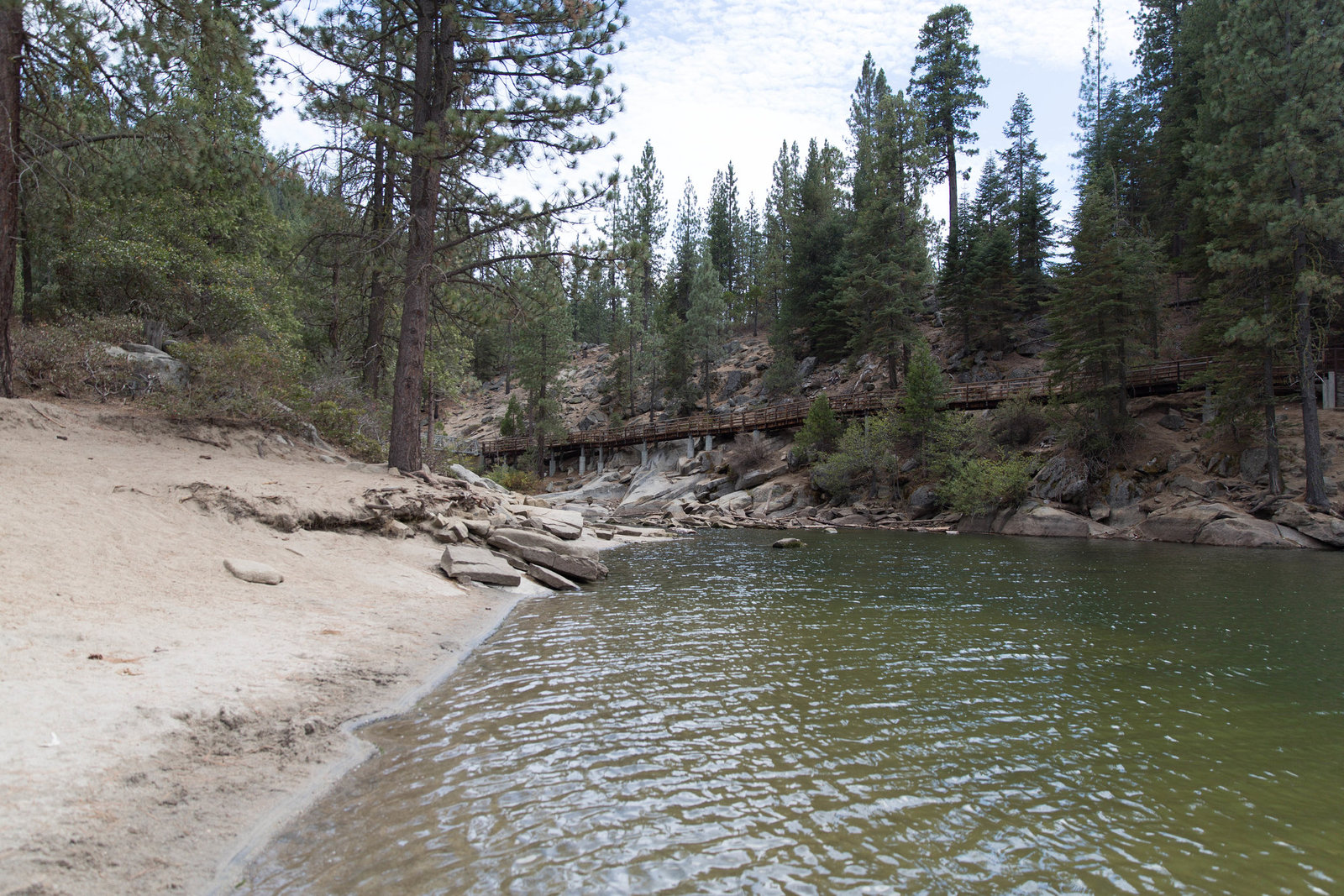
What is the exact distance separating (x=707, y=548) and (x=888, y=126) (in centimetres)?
3636

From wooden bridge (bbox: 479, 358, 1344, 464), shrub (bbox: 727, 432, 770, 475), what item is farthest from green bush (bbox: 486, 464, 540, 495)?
shrub (bbox: 727, 432, 770, 475)

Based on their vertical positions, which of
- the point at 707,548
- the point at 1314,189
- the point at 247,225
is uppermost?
the point at 1314,189

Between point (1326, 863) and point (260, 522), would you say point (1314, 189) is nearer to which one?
point (1326, 863)

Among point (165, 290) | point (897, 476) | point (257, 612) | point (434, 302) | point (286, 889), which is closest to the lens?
point (286, 889)

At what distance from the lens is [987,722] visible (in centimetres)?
539

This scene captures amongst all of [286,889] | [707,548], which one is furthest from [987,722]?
[707,548]

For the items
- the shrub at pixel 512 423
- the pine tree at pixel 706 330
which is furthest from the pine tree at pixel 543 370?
the pine tree at pixel 706 330

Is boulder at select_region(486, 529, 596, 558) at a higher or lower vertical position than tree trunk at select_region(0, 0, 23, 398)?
lower

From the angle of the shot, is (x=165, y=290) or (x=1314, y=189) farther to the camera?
(x=1314, y=189)

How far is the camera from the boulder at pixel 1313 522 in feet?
61.1

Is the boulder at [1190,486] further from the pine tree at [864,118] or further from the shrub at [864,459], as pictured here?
the pine tree at [864,118]

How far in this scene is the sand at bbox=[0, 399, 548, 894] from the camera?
10.2 ft

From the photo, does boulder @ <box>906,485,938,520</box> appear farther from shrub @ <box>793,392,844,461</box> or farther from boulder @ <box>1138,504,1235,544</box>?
boulder @ <box>1138,504,1235,544</box>

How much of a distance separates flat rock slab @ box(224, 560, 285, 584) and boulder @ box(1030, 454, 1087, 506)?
87.1ft
